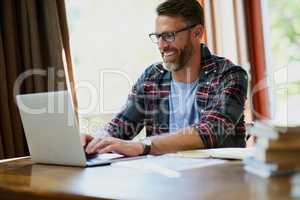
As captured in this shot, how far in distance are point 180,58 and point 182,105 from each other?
0.23m

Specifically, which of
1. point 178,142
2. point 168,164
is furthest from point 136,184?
point 178,142

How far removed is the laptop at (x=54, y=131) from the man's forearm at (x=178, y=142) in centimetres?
17

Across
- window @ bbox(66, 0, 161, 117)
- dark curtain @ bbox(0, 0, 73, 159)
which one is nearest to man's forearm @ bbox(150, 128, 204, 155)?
dark curtain @ bbox(0, 0, 73, 159)

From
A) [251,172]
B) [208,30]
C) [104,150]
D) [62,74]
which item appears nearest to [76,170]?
[104,150]

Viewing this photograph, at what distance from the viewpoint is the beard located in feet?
7.07

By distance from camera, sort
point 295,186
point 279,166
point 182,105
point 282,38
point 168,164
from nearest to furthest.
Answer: point 295,186
point 279,166
point 168,164
point 182,105
point 282,38

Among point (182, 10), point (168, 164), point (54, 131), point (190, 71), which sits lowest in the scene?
point (168, 164)

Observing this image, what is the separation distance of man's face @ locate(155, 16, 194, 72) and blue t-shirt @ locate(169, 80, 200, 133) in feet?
0.32

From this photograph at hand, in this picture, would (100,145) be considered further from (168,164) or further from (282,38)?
(282,38)

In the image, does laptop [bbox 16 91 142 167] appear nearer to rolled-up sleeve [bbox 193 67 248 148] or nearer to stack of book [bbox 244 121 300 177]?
rolled-up sleeve [bbox 193 67 248 148]

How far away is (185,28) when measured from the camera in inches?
85.1

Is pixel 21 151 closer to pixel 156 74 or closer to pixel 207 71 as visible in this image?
pixel 156 74

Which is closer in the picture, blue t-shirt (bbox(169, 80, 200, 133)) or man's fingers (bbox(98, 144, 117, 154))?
man's fingers (bbox(98, 144, 117, 154))

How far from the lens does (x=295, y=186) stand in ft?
3.02
